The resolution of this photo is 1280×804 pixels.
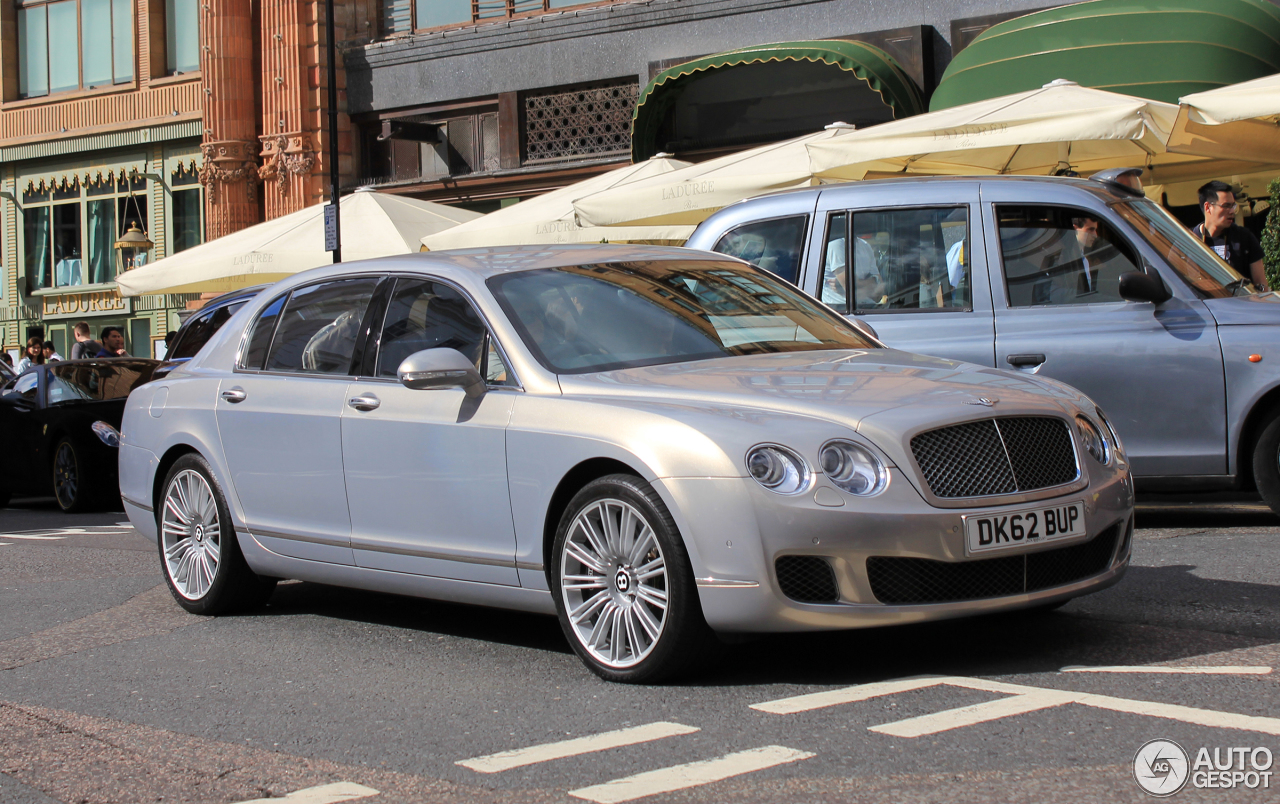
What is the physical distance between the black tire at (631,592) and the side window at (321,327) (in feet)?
5.41

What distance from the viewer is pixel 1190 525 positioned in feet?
28.3

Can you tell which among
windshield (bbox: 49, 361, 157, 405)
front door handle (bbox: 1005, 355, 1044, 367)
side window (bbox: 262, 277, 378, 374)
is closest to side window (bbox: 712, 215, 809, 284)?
front door handle (bbox: 1005, 355, 1044, 367)

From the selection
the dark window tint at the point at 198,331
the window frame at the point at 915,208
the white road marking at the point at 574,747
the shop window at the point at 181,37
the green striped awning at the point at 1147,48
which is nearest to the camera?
the white road marking at the point at 574,747

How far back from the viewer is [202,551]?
698cm

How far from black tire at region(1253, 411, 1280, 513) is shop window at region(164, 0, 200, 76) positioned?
2526cm

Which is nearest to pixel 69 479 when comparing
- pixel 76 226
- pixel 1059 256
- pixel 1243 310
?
pixel 1059 256

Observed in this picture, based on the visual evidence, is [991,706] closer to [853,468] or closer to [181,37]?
[853,468]

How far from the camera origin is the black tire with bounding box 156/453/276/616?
269 inches

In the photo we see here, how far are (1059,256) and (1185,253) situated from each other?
2.20 feet

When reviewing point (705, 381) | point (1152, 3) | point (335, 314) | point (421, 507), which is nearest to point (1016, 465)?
point (705, 381)

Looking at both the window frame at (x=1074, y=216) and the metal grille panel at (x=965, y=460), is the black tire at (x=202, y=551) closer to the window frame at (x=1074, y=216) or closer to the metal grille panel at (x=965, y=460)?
the metal grille panel at (x=965, y=460)

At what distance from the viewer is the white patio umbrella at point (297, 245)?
628 inches

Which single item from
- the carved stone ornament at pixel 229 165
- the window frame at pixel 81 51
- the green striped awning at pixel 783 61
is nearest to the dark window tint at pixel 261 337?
the green striped awning at pixel 783 61

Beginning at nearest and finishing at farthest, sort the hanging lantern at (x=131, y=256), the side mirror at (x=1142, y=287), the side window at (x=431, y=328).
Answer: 1. the side window at (x=431, y=328)
2. the side mirror at (x=1142, y=287)
3. the hanging lantern at (x=131, y=256)
